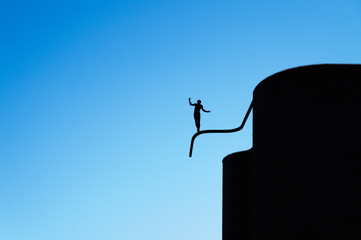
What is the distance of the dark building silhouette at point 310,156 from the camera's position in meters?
12.0

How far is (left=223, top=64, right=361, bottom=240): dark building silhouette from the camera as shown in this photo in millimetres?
11992

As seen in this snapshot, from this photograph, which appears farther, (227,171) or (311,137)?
(227,171)

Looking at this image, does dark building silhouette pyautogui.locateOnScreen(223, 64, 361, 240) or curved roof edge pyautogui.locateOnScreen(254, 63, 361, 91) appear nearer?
dark building silhouette pyautogui.locateOnScreen(223, 64, 361, 240)

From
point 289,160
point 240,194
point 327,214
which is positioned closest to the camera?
point 327,214

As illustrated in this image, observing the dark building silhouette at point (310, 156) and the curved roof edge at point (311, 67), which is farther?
the curved roof edge at point (311, 67)

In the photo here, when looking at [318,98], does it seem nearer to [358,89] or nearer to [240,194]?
[358,89]

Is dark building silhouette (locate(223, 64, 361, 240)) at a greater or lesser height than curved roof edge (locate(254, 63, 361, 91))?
lesser

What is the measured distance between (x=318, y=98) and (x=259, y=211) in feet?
11.0

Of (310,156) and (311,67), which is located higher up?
(311,67)

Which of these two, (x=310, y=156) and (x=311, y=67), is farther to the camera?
(x=311, y=67)

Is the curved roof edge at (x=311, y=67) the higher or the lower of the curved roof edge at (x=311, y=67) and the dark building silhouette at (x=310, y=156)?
the higher

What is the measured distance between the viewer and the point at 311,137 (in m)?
12.6

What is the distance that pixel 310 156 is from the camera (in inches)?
490

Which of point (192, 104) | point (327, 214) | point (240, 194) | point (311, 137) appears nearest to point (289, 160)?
point (311, 137)
